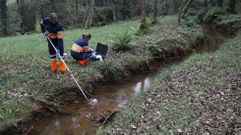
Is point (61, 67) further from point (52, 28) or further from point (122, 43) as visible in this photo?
point (122, 43)

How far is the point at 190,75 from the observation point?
11.9m

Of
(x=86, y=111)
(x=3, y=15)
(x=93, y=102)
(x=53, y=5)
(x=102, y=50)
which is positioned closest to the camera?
(x=86, y=111)

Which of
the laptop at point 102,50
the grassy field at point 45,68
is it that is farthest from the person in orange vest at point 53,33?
the laptop at point 102,50

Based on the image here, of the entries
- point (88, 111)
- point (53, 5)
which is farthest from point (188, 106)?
point (53, 5)

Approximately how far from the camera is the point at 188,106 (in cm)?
897

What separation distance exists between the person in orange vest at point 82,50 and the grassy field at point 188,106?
3.45 meters

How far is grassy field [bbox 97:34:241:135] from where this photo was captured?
25.7 feet

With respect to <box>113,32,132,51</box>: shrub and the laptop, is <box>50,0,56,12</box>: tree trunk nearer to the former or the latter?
<box>113,32,132,51</box>: shrub

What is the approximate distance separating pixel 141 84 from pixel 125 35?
161 inches

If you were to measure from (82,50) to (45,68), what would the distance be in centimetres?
168

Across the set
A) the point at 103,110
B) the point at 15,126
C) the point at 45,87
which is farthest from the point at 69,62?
the point at 15,126

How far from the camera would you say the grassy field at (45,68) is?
10.3m

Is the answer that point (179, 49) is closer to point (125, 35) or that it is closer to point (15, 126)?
point (125, 35)

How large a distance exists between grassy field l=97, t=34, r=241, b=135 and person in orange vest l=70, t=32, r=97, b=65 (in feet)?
11.3
